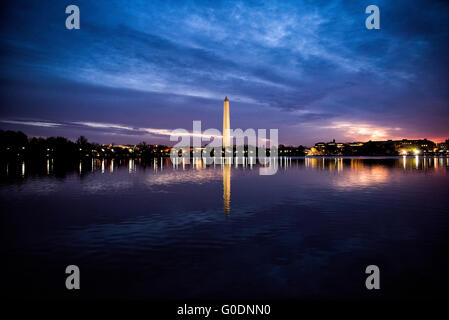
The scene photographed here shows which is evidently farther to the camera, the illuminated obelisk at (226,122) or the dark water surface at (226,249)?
the illuminated obelisk at (226,122)

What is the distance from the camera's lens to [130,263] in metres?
9.58

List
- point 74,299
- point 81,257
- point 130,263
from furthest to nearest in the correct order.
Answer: point 81,257 < point 130,263 < point 74,299

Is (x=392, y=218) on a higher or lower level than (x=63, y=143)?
lower

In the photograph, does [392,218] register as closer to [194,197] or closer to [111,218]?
[194,197]

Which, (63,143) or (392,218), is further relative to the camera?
(63,143)

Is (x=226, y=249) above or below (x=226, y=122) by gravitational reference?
below

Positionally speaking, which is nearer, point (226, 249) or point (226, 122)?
point (226, 249)

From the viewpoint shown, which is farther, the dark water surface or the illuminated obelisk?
the illuminated obelisk

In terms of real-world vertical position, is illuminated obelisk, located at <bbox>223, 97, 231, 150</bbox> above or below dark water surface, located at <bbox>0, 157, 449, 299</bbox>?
above

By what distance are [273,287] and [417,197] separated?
21.5 meters

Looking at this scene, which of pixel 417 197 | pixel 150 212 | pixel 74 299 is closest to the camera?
pixel 74 299

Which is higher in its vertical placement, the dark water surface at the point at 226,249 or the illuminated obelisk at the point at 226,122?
the illuminated obelisk at the point at 226,122

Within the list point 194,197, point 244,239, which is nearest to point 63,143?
point 194,197
